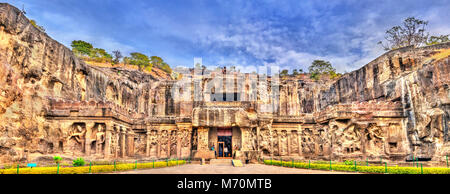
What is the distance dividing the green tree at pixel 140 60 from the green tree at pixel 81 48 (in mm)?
10820

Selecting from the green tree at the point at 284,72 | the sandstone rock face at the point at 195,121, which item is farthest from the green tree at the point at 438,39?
the green tree at the point at 284,72

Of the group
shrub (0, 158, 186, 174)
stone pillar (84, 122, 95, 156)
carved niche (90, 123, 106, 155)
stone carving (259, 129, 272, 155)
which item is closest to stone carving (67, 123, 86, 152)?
stone pillar (84, 122, 95, 156)

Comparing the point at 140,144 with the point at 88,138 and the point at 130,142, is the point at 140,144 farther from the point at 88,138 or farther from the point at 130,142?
the point at 88,138

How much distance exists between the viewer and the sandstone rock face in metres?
18.1

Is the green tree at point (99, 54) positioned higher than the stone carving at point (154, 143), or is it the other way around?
the green tree at point (99, 54)

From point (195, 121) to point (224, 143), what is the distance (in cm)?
429

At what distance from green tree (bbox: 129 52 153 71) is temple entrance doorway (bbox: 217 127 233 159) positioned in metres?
47.9

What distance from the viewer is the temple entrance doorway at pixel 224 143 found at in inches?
959

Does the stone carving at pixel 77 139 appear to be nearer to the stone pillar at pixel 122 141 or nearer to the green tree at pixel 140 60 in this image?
the stone pillar at pixel 122 141

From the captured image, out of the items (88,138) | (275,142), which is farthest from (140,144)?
(275,142)

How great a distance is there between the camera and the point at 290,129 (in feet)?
86.2

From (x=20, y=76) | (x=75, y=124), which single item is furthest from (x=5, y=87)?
(x=75, y=124)

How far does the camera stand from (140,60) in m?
69.4

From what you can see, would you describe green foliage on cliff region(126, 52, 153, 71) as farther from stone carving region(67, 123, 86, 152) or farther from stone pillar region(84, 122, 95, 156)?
stone pillar region(84, 122, 95, 156)
